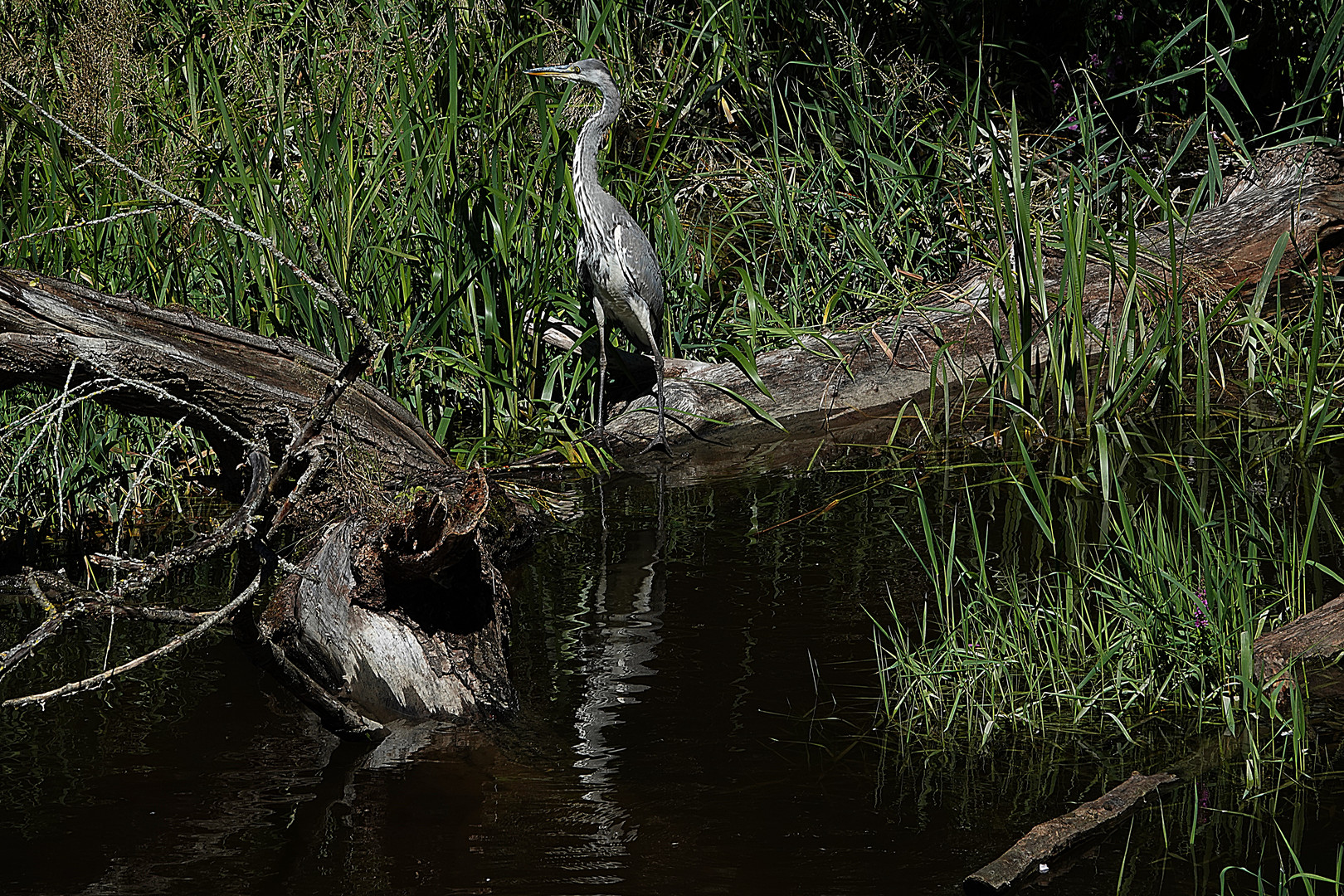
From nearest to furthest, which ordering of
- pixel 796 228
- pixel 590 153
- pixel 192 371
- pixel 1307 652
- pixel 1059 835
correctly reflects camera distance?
1. pixel 1059 835
2. pixel 1307 652
3. pixel 192 371
4. pixel 590 153
5. pixel 796 228

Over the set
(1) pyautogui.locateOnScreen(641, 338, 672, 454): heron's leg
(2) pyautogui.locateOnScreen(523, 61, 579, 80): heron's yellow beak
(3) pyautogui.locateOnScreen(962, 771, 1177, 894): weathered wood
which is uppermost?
(2) pyautogui.locateOnScreen(523, 61, 579, 80): heron's yellow beak

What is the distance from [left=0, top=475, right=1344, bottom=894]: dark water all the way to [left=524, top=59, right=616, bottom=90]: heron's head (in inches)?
113

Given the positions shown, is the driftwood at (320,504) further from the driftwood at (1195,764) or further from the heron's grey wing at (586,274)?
the heron's grey wing at (586,274)

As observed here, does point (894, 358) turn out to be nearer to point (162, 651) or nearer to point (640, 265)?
point (640, 265)

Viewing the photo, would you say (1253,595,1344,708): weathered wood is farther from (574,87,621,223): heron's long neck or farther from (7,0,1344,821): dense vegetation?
(574,87,621,223): heron's long neck

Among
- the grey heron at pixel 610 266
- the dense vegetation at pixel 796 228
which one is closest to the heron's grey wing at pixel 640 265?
the grey heron at pixel 610 266

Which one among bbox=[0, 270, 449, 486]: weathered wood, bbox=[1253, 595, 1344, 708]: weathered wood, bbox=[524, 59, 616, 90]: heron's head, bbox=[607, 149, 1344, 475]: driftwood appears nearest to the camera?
bbox=[1253, 595, 1344, 708]: weathered wood

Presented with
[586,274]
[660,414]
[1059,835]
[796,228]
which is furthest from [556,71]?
[1059,835]

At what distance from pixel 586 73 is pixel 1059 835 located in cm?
423

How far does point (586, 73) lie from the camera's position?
550 centimetres

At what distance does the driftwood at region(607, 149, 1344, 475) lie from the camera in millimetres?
5234

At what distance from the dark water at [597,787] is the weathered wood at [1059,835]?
40mm

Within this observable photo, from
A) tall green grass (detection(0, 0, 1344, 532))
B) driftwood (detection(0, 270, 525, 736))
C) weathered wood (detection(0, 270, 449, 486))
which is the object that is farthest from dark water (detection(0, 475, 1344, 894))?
tall green grass (detection(0, 0, 1344, 532))

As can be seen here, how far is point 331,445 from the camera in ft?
10.2
